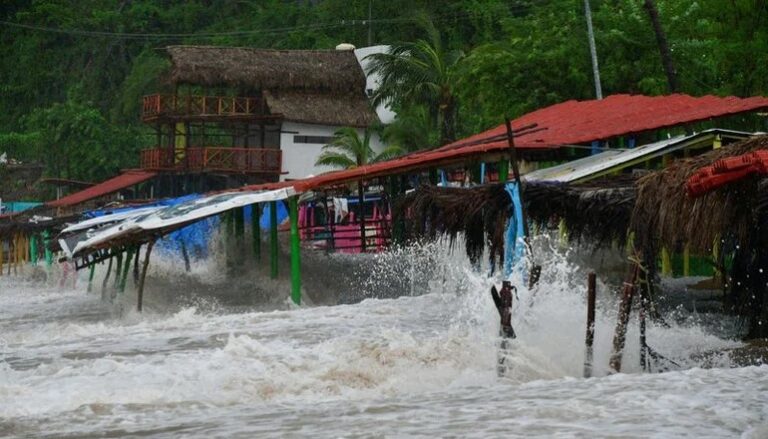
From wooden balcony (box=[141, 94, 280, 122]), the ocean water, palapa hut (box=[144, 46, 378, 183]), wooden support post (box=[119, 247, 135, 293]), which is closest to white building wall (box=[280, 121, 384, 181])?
palapa hut (box=[144, 46, 378, 183])

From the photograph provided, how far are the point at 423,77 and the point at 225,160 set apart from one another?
7.52 m

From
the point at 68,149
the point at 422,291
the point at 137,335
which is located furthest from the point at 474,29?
the point at 137,335

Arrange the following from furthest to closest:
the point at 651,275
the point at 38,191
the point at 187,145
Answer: the point at 38,191 < the point at 187,145 < the point at 651,275

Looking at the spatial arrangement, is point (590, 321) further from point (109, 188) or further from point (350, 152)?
point (109, 188)

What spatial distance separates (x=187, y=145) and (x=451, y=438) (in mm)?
→ 33213

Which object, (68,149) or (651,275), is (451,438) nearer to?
(651,275)

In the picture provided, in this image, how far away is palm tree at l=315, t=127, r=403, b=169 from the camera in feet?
120

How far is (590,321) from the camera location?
444 inches

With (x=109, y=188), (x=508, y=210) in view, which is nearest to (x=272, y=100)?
(x=109, y=188)

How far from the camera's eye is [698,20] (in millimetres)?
27406

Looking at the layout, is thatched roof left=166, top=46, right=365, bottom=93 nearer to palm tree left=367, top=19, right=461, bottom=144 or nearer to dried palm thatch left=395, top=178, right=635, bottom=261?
palm tree left=367, top=19, right=461, bottom=144

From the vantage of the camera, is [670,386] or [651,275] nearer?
[670,386]

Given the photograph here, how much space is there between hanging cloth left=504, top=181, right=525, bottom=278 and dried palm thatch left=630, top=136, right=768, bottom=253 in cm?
179

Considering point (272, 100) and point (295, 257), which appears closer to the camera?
point (295, 257)
